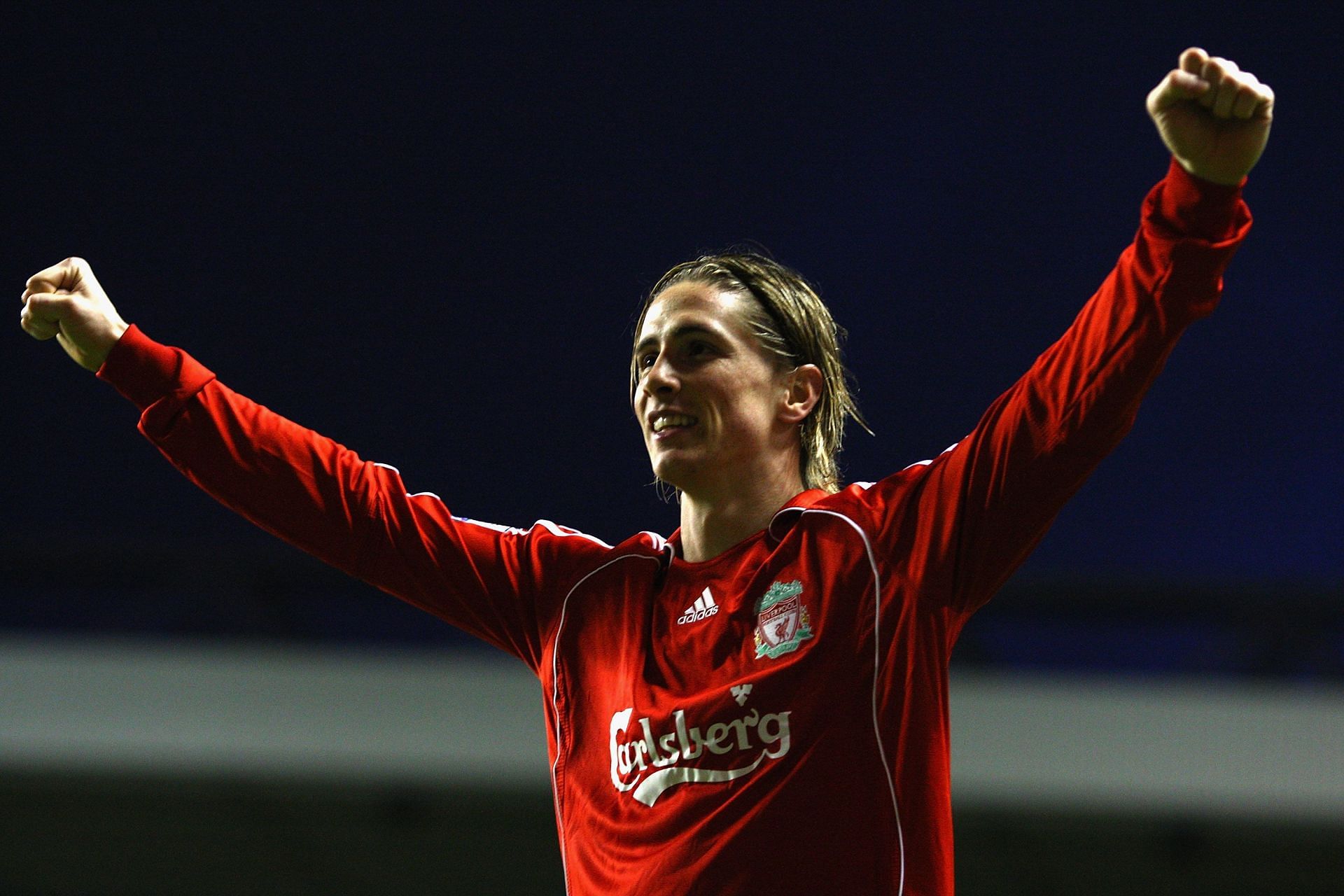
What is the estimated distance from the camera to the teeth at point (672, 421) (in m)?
1.69

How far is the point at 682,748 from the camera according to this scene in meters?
1.43

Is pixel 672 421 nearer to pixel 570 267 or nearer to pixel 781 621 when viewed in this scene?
pixel 781 621

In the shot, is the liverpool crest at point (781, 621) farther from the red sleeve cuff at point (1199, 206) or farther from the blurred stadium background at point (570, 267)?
the blurred stadium background at point (570, 267)

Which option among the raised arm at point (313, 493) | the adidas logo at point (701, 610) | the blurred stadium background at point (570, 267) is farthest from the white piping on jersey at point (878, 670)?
the blurred stadium background at point (570, 267)

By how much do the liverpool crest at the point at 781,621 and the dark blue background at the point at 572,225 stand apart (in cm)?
449

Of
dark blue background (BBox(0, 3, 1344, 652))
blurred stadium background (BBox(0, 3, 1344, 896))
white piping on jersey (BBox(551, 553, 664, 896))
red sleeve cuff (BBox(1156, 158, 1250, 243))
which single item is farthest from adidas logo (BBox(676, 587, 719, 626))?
dark blue background (BBox(0, 3, 1344, 652))

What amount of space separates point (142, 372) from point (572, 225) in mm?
5032

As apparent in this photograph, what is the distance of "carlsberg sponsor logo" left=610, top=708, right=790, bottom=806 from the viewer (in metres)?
1.38

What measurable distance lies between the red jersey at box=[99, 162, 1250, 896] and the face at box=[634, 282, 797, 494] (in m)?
0.13

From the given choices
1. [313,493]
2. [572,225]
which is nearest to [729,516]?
[313,493]

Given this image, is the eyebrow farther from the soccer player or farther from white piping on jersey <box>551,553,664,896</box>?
white piping on jersey <box>551,553,664,896</box>

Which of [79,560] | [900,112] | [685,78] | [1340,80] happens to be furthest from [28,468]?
[1340,80]

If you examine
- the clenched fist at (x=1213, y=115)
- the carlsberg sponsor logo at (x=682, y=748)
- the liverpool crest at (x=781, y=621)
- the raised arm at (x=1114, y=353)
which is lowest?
the carlsberg sponsor logo at (x=682, y=748)

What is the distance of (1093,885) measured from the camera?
591 cm
